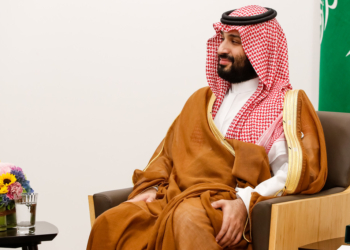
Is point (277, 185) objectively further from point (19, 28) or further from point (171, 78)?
point (19, 28)

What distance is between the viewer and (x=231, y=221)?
2.00 m

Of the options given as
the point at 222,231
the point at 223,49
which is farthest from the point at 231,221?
the point at 223,49

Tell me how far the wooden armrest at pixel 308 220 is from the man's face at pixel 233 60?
787 mm

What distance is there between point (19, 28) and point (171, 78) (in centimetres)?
113

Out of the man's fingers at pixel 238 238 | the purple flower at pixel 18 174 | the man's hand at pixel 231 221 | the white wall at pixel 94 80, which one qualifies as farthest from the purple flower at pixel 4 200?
the white wall at pixel 94 80

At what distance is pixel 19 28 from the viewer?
133 inches

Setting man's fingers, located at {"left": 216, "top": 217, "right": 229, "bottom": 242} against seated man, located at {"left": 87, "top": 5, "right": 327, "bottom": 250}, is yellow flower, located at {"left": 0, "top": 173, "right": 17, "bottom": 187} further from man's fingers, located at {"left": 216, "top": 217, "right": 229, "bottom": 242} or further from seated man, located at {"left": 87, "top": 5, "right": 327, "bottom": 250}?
man's fingers, located at {"left": 216, "top": 217, "right": 229, "bottom": 242}

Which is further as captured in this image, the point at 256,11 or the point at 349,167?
the point at 256,11

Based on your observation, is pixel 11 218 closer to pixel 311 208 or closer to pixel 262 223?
pixel 262 223

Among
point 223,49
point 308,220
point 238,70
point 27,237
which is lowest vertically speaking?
point 27,237

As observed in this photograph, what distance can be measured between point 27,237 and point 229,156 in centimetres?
101

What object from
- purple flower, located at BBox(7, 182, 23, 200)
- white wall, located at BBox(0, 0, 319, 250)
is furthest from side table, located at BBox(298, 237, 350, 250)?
white wall, located at BBox(0, 0, 319, 250)

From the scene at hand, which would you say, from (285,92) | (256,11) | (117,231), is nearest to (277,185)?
(285,92)

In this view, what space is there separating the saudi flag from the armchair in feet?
1.54
